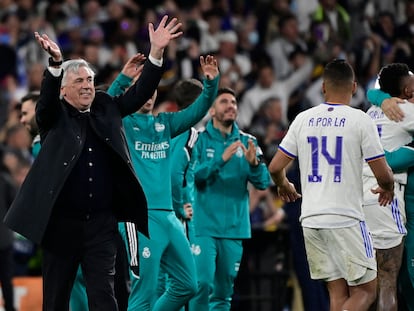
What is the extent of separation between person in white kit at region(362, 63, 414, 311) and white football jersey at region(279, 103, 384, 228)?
3.27 feet

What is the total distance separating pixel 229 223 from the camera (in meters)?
12.0

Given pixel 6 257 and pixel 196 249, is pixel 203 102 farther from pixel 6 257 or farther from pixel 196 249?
pixel 6 257

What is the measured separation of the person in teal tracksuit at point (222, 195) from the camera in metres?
11.9

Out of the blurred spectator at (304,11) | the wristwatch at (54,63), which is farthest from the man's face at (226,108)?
the blurred spectator at (304,11)

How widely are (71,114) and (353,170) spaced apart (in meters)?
2.22

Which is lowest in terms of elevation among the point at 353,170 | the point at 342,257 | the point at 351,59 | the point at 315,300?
the point at 315,300

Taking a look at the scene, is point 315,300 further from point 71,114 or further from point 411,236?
point 71,114

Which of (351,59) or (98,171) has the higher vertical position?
(351,59)

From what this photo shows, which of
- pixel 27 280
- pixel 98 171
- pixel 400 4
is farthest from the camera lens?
pixel 400 4

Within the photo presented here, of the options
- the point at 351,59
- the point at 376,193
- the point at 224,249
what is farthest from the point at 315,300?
the point at 351,59

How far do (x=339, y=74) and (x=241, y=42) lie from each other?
11.3 meters

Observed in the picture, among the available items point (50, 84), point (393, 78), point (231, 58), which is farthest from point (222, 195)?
point (231, 58)

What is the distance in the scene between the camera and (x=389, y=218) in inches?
409

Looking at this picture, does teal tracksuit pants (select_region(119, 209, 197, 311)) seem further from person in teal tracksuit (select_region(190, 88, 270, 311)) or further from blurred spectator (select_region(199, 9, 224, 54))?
blurred spectator (select_region(199, 9, 224, 54))
